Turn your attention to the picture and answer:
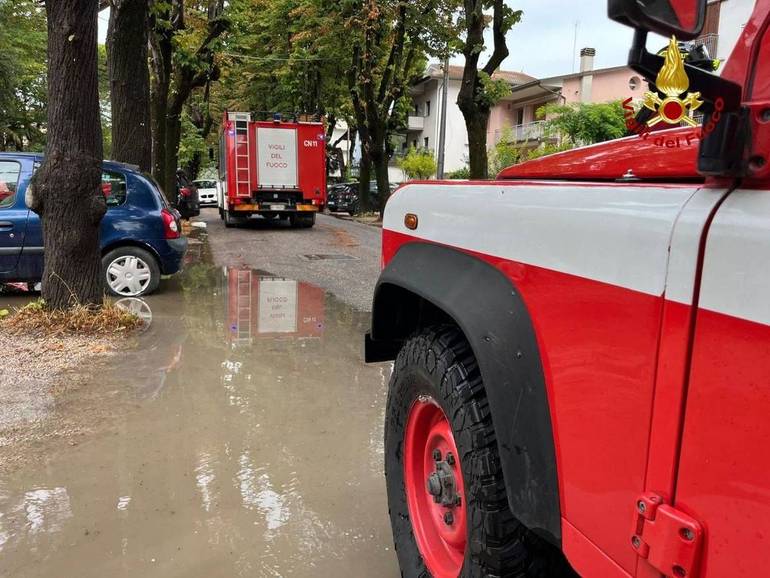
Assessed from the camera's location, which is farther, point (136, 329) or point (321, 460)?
point (136, 329)

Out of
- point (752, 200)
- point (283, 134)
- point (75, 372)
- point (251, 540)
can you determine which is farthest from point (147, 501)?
point (283, 134)

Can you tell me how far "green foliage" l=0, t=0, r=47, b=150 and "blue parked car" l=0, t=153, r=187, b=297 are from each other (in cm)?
1831

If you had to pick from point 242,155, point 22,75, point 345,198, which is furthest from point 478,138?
point 22,75

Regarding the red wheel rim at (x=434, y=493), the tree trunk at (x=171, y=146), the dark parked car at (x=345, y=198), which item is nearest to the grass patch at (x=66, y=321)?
the red wheel rim at (x=434, y=493)

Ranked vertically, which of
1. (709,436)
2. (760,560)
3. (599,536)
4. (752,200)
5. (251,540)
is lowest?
(251,540)

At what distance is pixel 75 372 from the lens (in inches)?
199

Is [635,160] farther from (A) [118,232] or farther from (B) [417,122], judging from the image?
(B) [417,122]

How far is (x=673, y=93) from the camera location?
1.24 metres

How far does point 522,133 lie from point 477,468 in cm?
3259

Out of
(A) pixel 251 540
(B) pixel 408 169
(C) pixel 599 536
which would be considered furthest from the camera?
(B) pixel 408 169

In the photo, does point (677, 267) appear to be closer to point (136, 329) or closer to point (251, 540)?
point (251, 540)

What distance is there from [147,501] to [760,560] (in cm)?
283

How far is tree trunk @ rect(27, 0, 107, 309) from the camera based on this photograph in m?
5.94

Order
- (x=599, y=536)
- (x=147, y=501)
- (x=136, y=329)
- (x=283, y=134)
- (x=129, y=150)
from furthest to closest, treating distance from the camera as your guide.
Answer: (x=283, y=134) < (x=129, y=150) < (x=136, y=329) < (x=147, y=501) < (x=599, y=536)
